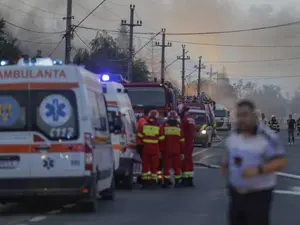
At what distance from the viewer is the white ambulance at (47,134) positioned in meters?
11.8

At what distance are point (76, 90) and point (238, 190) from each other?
18.1 ft

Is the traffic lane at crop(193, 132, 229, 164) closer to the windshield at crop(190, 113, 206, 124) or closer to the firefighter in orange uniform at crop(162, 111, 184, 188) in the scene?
the windshield at crop(190, 113, 206, 124)

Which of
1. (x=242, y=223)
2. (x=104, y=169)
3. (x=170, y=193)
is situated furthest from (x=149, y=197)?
(x=242, y=223)

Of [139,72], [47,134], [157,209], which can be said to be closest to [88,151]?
[47,134]

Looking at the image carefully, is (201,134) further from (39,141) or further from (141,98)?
(39,141)

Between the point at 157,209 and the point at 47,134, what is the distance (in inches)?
102

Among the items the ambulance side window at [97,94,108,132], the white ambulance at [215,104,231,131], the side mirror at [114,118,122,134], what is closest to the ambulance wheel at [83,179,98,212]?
the ambulance side window at [97,94,108,132]

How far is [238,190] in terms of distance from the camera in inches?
272

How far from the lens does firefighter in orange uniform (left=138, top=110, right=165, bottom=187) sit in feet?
55.7

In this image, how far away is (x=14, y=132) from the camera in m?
12.0

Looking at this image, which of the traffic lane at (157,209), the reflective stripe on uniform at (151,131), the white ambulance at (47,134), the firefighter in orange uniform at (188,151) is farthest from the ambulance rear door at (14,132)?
the firefighter in orange uniform at (188,151)

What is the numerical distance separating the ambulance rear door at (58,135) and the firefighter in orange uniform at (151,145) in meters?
5.19

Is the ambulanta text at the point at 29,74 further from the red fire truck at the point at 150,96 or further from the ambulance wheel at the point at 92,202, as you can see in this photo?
the red fire truck at the point at 150,96

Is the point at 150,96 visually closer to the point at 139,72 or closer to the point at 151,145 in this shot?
the point at 151,145
